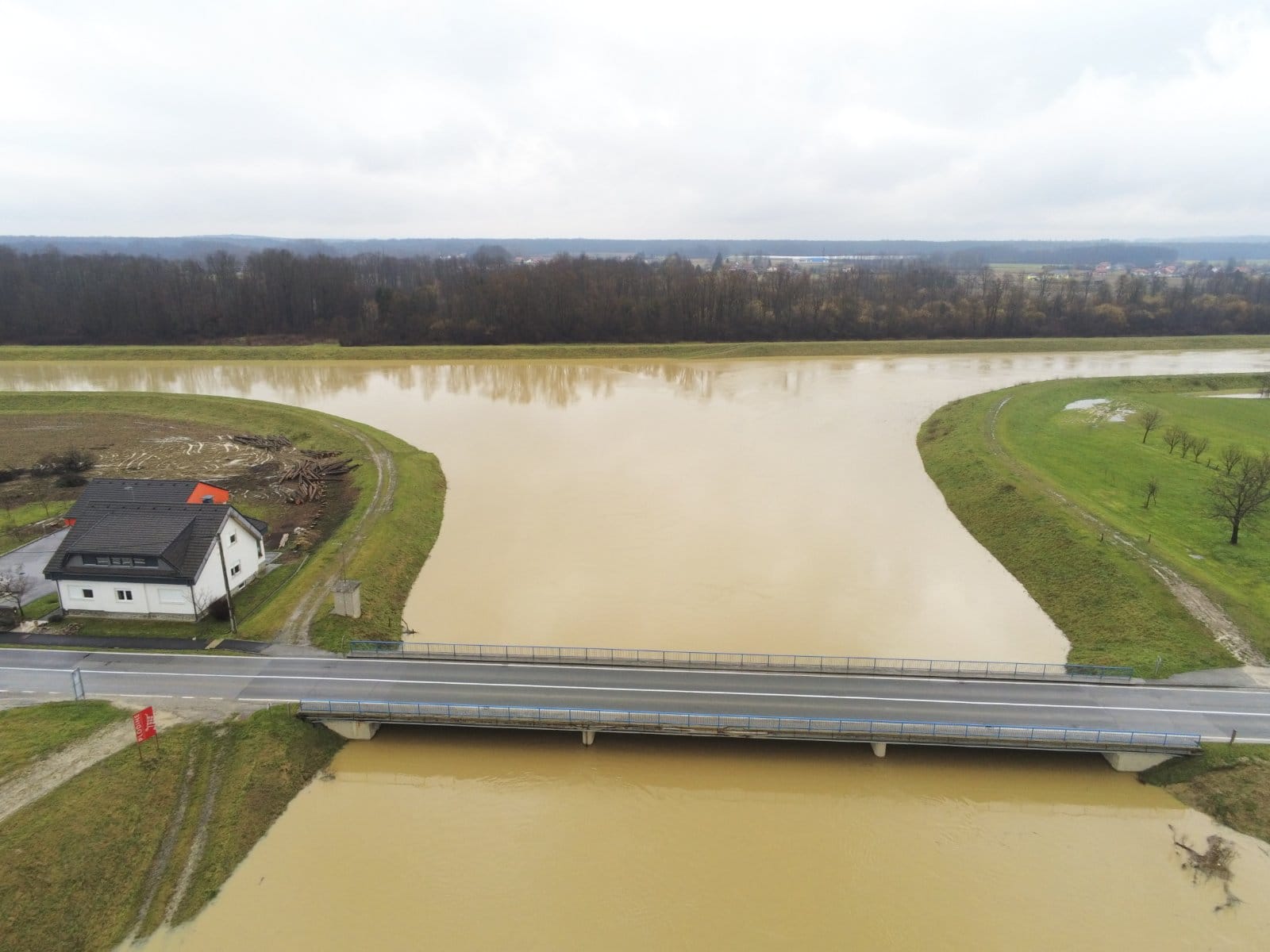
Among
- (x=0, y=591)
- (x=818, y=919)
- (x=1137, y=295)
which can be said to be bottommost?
(x=818, y=919)

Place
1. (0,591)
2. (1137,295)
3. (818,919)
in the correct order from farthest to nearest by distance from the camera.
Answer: (1137,295)
(0,591)
(818,919)

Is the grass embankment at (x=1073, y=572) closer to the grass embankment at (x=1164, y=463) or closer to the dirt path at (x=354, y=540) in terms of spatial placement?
the grass embankment at (x=1164, y=463)

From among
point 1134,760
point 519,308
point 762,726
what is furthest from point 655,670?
point 519,308

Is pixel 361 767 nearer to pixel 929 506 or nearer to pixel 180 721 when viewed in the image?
pixel 180 721

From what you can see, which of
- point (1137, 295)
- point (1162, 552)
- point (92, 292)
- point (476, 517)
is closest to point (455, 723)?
point (476, 517)

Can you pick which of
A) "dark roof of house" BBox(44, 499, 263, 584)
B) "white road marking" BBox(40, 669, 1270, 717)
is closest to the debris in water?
"white road marking" BBox(40, 669, 1270, 717)

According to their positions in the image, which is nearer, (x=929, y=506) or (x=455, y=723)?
(x=455, y=723)
